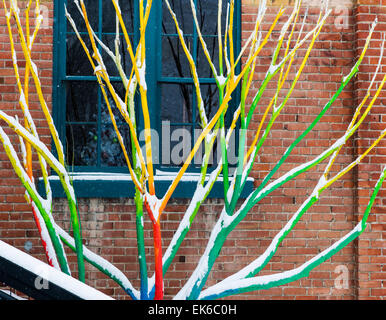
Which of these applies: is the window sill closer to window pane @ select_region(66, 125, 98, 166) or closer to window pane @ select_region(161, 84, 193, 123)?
window pane @ select_region(66, 125, 98, 166)

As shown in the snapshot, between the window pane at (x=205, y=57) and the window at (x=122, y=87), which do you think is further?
the window pane at (x=205, y=57)

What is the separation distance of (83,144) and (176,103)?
95 centimetres

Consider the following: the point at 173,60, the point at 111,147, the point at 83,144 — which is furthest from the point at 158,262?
the point at 173,60

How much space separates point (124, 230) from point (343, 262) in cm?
199

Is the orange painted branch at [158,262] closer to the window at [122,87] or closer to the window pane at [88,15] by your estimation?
the window at [122,87]

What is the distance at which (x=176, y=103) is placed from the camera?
382 centimetres

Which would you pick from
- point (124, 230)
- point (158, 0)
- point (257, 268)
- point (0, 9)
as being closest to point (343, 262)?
point (257, 268)

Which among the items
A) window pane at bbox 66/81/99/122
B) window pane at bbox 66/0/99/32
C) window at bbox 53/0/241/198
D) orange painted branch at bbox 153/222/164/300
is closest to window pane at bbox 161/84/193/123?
window at bbox 53/0/241/198

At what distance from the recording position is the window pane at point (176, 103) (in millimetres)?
3797

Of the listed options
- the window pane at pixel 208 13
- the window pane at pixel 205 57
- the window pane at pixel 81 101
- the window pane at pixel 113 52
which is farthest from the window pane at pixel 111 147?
the window pane at pixel 208 13

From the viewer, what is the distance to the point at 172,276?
356cm

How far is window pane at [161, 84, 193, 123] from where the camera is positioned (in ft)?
12.5

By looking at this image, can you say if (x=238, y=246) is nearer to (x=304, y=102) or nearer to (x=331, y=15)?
(x=304, y=102)

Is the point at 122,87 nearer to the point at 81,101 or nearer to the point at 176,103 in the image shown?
the point at 81,101
